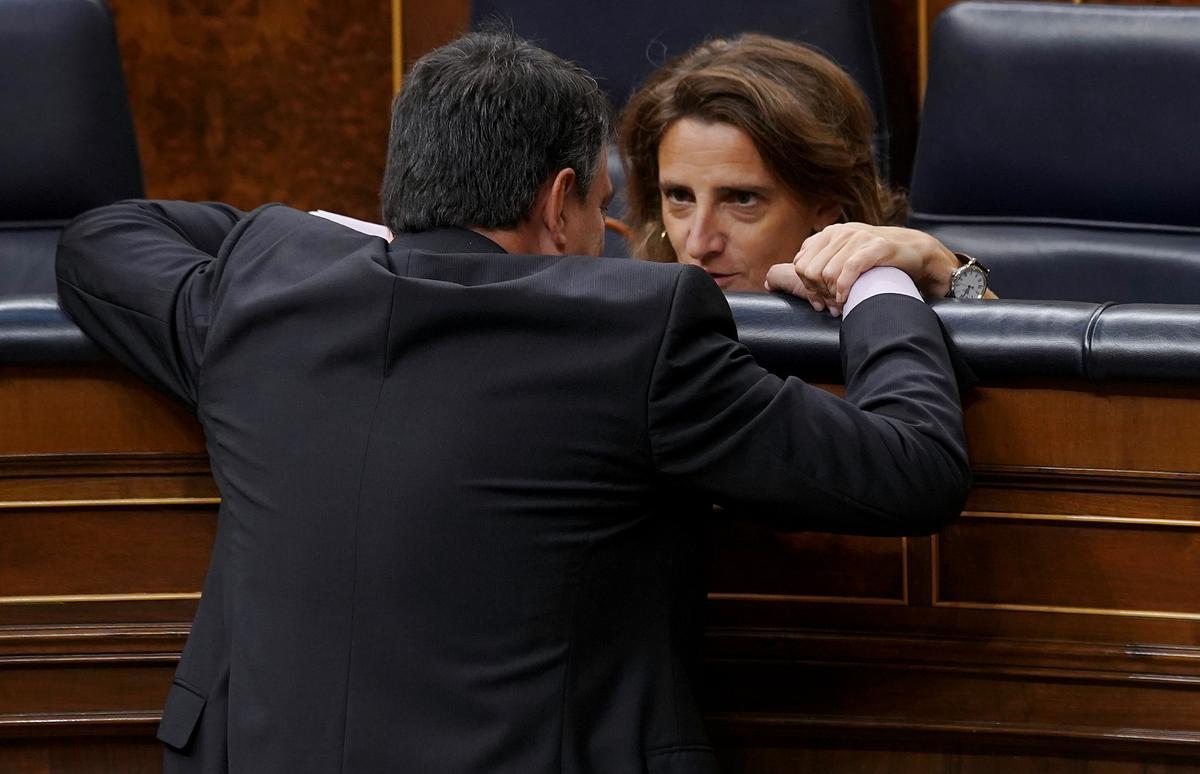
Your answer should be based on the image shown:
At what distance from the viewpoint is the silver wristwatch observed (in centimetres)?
112

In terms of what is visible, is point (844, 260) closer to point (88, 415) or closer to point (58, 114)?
point (88, 415)

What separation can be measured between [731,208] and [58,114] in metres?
0.80

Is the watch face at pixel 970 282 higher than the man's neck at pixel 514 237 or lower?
lower

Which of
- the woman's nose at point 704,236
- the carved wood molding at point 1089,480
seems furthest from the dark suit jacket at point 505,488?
the woman's nose at point 704,236

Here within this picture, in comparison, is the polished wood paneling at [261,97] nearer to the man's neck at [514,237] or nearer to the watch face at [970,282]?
the watch face at [970,282]

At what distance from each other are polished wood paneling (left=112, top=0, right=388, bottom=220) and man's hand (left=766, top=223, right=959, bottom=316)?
5.23 feet

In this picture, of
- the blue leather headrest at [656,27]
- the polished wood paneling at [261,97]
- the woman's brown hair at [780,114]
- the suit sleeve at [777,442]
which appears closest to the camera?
the suit sleeve at [777,442]

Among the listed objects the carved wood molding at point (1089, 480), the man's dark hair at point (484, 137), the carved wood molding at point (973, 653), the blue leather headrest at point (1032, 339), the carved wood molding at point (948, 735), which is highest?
the man's dark hair at point (484, 137)

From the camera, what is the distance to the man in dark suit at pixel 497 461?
2.63ft

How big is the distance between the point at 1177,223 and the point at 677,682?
1.12 meters

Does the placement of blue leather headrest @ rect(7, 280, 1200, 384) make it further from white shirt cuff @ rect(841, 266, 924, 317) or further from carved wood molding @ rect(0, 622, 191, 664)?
carved wood molding @ rect(0, 622, 191, 664)

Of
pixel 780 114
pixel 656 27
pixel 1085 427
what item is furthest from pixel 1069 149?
pixel 1085 427

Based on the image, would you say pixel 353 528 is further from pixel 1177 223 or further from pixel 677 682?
pixel 1177 223

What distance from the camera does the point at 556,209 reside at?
2.97 feet
